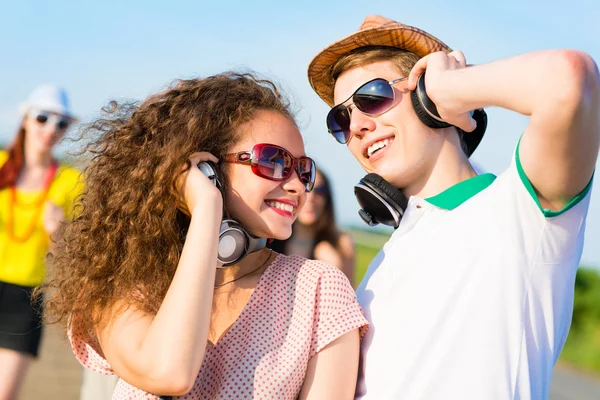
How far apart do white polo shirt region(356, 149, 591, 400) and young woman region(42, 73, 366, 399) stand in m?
0.19

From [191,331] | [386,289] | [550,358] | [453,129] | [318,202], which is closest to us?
[191,331]

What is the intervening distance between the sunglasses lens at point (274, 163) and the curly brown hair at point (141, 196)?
0.48 feet

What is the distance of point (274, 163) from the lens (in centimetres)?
281

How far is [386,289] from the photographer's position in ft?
8.87

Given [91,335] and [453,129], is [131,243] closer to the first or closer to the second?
[91,335]

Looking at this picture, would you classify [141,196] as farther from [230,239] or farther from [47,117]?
[47,117]

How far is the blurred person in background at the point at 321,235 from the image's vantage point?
7.99m

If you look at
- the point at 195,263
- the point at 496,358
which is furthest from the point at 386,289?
the point at 195,263

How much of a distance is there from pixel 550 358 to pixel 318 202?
567cm

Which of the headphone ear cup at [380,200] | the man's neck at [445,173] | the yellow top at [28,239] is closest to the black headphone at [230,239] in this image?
the headphone ear cup at [380,200]

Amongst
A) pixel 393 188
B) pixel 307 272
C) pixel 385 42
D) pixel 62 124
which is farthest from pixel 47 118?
pixel 307 272

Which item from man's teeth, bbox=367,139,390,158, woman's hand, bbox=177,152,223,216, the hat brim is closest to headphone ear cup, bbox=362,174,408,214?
man's teeth, bbox=367,139,390,158

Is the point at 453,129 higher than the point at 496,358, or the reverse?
the point at 453,129

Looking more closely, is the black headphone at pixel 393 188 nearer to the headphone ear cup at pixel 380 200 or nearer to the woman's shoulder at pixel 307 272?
the headphone ear cup at pixel 380 200
